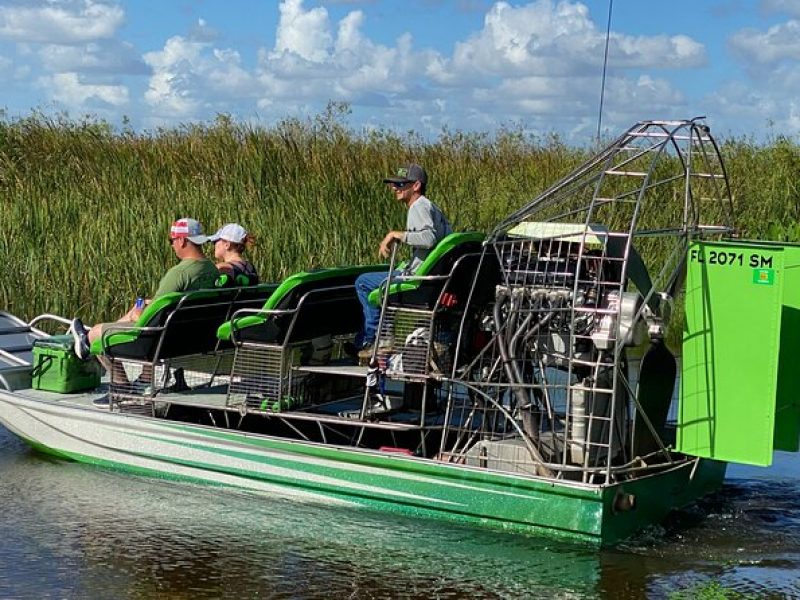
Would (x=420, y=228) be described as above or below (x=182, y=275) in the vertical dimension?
above

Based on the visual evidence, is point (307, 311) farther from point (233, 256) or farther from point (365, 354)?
point (233, 256)

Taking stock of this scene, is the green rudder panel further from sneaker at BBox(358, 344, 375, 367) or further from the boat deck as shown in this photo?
sneaker at BBox(358, 344, 375, 367)

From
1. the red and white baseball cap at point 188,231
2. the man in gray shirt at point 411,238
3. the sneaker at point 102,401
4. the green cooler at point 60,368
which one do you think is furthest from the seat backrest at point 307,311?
the green cooler at point 60,368

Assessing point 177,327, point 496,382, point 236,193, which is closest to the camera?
point 496,382

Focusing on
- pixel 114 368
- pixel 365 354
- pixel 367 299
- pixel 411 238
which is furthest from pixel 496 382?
pixel 114 368

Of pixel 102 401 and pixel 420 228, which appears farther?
pixel 102 401

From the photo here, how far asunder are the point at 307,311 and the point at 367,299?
42 centimetres

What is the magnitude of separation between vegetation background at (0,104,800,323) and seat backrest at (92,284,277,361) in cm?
450

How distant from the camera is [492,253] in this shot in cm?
836

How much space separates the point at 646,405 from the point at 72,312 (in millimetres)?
7381

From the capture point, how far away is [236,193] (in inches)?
592

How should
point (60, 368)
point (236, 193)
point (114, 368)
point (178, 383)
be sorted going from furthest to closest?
1. point (236, 193)
2. point (60, 368)
3. point (178, 383)
4. point (114, 368)

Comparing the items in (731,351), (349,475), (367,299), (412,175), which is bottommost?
(349,475)

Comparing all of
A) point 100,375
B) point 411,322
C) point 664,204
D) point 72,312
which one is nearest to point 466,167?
point 664,204
